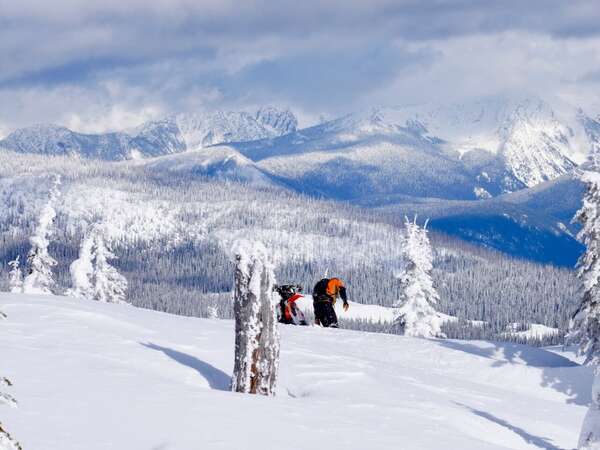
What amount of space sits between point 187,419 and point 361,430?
8.24 feet

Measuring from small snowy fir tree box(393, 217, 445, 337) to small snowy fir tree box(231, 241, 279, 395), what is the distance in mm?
39740

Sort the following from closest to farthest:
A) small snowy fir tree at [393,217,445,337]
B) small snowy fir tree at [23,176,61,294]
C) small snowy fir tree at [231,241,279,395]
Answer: small snowy fir tree at [231,241,279,395], small snowy fir tree at [23,176,61,294], small snowy fir tree at [393,217,445,337]

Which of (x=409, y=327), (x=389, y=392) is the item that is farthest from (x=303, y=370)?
(x=409, y=327)

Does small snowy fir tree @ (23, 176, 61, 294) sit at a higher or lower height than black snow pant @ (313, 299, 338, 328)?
higher

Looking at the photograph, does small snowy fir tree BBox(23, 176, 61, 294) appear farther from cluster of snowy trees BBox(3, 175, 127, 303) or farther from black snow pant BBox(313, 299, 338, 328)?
black snow pant BBox(313, 299, 338, 328)

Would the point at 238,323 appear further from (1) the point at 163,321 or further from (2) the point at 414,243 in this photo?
Result: (2) the point at 414,243

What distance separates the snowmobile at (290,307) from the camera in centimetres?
2938

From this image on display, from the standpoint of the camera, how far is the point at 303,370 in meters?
17.9

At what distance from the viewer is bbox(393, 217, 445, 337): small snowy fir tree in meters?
55.0

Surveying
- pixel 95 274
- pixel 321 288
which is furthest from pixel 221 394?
pixel 95 274

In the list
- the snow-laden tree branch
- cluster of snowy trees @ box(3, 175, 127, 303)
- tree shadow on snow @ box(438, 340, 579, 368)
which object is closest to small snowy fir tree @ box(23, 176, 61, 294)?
cluster of snowy trees @ box(3, 175, 127, 303)

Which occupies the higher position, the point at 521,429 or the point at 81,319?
the point at 81,319

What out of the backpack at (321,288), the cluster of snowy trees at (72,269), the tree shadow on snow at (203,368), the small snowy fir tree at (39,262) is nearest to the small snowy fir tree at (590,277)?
the backpack at (321,288)

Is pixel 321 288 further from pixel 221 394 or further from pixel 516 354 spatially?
pixel 221 394
